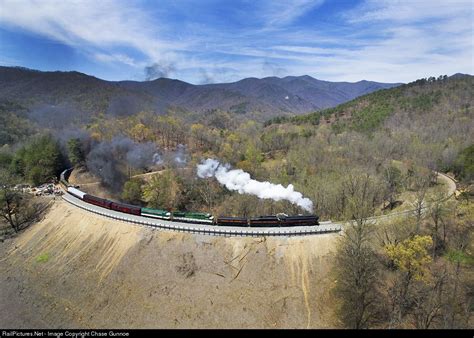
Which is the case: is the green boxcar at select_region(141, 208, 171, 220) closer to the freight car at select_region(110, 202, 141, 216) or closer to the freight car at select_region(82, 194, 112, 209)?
the freight car at select_region(110, 202, 141, 216)

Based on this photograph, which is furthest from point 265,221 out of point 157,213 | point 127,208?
point 127,208

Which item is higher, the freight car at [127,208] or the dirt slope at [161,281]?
the freight car at [127,208]

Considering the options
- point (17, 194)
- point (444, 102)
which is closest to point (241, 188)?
point (17, 194)

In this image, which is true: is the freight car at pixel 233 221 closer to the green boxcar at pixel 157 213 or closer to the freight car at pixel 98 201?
the green boxcar at pixel 157 213

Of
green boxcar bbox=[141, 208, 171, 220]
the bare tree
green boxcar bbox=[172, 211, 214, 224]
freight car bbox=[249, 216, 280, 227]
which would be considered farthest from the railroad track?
the bare tree

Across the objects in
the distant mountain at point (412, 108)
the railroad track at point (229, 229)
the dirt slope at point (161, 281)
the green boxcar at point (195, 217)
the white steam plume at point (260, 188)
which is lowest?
the dirt slope at point (161, 281)

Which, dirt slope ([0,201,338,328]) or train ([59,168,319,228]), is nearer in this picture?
dirt slope ([0,201,338,328])

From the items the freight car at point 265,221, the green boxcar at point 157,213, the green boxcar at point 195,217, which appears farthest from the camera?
the green boxcar at point 157,213

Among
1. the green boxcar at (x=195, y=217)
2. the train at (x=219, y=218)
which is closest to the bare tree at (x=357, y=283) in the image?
the train at (x=219, y=218)
